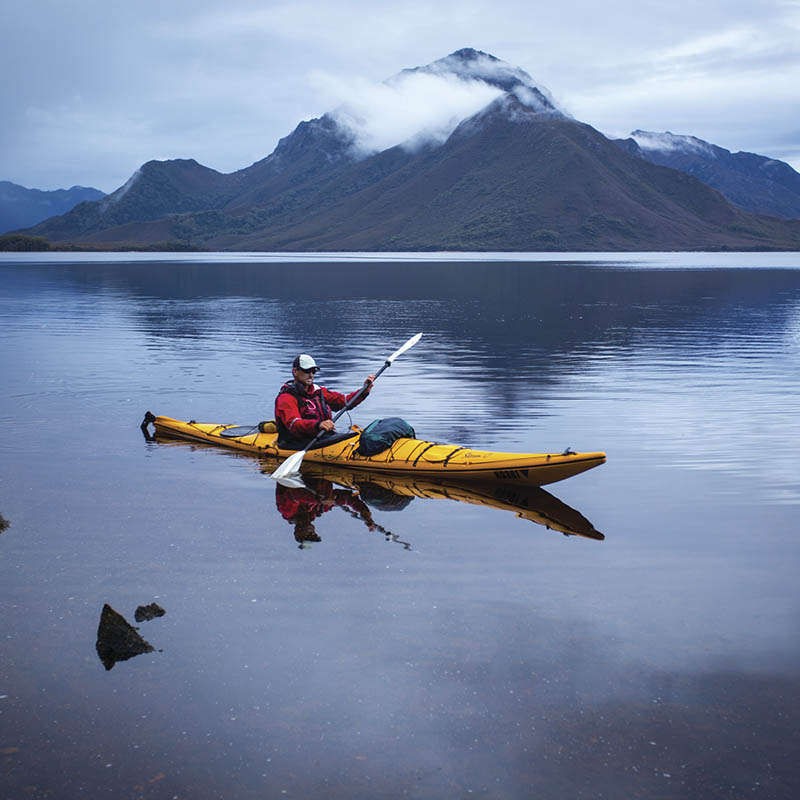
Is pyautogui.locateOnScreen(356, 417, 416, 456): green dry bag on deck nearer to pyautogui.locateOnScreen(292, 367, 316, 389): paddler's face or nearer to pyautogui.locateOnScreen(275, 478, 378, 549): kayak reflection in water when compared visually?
pyautogui.locateOnScreen(275, 478, 378, 549): kayak reflection in water

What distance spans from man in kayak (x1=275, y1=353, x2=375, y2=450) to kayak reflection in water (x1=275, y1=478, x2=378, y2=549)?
923 mm

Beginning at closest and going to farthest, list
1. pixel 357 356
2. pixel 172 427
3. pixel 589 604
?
pixel 589 604
pixel 172 427
pixel 357 356

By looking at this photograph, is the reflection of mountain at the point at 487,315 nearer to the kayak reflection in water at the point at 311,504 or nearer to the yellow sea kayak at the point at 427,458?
the yellow sea kayak at the point at 427,458

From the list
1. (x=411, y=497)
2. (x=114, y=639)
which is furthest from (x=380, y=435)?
(x=114, y=639)

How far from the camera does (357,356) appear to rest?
28406mm

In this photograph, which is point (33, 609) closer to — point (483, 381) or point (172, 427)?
point (172, 427)

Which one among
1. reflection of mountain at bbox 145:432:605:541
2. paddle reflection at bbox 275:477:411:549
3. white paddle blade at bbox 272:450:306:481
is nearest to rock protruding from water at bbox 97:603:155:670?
paddle reflection at bbox 275:477:411:549

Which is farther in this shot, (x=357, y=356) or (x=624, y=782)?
(x=357, y=356)

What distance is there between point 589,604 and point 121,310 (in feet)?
140

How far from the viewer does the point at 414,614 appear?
8156mm

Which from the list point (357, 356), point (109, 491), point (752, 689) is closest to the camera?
point (752, 689)

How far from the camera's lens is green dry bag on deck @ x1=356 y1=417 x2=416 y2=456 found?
13.4 meters

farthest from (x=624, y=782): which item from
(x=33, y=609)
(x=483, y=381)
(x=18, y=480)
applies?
(x=483, y=381)

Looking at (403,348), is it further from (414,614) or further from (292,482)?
(414,614)
